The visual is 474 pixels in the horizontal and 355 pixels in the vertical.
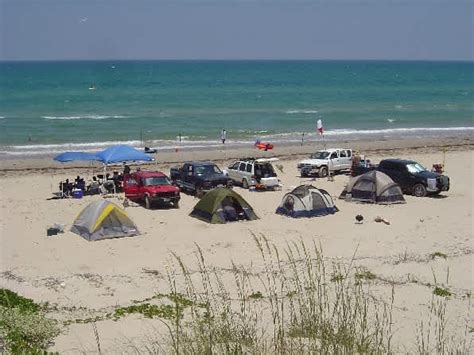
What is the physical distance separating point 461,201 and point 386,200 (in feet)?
9.35

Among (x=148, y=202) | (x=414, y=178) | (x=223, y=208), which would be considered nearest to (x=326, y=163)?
(x=414, y=178)

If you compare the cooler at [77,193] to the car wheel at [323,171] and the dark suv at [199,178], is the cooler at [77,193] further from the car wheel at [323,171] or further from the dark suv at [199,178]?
the car wheel at [323,171]

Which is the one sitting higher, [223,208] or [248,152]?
[248,152]

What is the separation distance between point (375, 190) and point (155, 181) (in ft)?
24.4

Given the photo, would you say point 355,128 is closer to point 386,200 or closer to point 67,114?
point 67,114

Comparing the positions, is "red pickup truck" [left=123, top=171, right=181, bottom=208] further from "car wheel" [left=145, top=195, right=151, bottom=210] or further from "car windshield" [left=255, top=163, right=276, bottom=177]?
"car windshield" [left=255, top=163, right=276, bottom=177]

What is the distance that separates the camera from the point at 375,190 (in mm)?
23188

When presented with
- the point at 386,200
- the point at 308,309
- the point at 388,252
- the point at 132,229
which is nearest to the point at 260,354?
Answer: the point at 308,309

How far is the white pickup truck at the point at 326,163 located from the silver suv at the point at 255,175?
315 cm

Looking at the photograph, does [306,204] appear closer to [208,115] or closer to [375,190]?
[375,190]

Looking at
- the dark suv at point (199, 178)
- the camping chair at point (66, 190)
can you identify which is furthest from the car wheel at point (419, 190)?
the camping chair at point (66, 190)

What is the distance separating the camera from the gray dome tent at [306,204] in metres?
21.2

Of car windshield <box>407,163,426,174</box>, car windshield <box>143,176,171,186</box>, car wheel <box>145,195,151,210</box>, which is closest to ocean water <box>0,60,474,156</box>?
car windshield <box>143,176,171,186</box>

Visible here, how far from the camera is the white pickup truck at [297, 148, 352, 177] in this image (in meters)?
29.1
